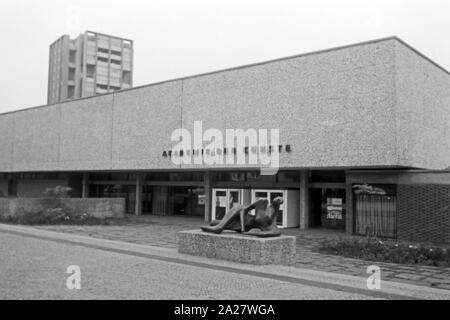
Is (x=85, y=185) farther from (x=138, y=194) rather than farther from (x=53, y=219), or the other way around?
(x=53, y=219)

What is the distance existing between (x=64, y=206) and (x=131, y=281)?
1687 centimetres

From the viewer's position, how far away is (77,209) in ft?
80.7

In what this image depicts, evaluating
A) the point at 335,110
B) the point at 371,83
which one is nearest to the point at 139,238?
the point at 335,110

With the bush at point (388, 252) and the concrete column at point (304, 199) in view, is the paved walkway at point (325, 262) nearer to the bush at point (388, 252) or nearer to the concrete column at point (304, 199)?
the bush at point (388, 252)

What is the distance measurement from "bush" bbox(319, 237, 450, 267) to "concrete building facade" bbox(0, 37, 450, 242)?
5.12 meters

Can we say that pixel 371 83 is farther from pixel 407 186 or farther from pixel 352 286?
pixel 352 286

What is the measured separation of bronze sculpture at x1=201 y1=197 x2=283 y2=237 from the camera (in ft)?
39.0

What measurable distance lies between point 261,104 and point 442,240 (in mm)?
9397

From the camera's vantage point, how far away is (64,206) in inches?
957

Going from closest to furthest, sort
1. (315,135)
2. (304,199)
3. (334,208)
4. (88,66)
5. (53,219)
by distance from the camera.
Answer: (315,135) < (53,219) < (304,199) < (334,208) < (88,66)

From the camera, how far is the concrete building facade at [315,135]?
1845 centimetres

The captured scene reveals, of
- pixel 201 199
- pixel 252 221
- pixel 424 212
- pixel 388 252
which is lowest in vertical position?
pixel 388 252

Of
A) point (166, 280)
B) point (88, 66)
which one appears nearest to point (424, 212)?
point (166, 280)
